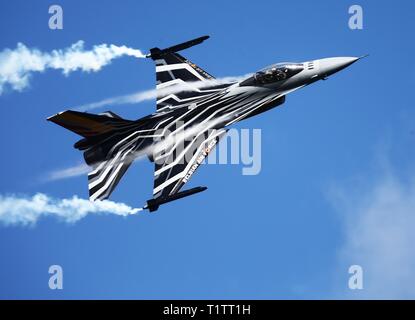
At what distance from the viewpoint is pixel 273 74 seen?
43.1 m

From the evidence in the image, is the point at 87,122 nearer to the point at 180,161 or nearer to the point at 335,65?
the point at 180,161

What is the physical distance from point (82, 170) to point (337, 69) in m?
12.1

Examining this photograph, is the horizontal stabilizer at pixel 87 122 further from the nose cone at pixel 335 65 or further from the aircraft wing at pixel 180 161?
the nose cone at pixel 335 65

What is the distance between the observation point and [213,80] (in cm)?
A: 4534

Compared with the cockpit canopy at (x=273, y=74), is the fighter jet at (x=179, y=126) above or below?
below

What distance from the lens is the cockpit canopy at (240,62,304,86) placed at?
43094 mm

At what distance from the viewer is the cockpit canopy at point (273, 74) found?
43.1 metres

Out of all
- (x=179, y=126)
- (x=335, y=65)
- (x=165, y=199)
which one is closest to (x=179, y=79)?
(x=179, y=126)

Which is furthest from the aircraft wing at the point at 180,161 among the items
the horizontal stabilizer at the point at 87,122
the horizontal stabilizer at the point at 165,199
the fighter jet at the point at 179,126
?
the horizontal stabilizer at the point at 87,122

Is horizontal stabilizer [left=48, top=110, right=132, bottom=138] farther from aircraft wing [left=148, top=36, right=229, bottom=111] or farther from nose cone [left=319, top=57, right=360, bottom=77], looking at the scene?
nose cone [left=319, top=57, right=360, bottom=77]
